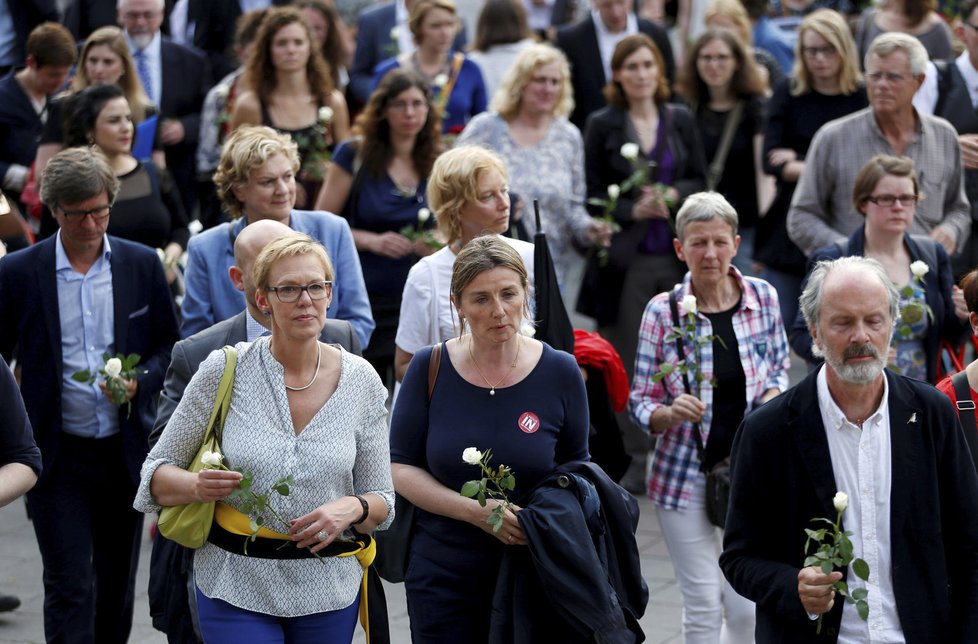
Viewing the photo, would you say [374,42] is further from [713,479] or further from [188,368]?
[188,368]

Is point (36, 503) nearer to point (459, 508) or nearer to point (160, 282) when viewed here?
point (160, 282)

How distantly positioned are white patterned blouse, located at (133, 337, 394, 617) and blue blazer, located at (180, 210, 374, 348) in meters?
1.56

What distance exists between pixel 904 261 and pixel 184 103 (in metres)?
5.56

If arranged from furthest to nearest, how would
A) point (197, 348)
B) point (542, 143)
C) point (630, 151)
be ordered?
point (542, 143) → point (630, 151) → point (197, 348)

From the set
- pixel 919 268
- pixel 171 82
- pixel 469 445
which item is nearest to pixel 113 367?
pixel 469 445

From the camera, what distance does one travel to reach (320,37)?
11398 millimetres

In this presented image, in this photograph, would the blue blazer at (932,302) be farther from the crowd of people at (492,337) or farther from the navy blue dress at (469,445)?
the navy blue dress at (469,445)

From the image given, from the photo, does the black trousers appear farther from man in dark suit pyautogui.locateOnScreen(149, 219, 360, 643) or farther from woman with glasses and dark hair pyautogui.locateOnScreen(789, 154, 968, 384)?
woman with glasses and dark hair pyautogui.locateOnScreen(789, 154, 968, 384)

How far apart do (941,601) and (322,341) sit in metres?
2.29

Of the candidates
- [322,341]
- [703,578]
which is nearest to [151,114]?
[322,341]

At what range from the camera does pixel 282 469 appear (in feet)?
15.7

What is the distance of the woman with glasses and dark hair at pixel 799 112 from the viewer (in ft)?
29.9

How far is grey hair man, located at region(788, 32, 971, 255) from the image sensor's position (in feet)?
26.3

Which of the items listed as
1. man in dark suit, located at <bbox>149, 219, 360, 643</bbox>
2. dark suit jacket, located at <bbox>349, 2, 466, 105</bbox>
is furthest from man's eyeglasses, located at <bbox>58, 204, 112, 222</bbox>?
dark suit jacket, located at <bbox>349, 2, 466, 105</bbox>
